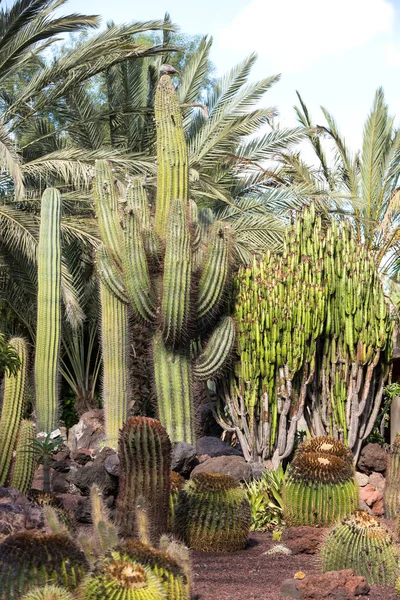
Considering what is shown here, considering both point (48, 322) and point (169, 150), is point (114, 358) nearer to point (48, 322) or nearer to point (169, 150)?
point (48, 322)

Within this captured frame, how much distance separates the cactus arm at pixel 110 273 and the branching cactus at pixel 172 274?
12 millimetres

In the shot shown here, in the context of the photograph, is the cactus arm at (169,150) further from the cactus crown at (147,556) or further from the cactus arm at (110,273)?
the cactus crown at (147,556)

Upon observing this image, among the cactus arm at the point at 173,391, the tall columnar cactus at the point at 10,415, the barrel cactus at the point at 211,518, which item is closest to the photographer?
the barrel cactus at the point at 211,518

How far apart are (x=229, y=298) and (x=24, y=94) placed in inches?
243

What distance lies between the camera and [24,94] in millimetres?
14578

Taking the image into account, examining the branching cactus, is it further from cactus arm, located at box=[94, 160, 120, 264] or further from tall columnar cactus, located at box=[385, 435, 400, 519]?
tall columnar cactus, located at box=[385, 435, 400, 519]

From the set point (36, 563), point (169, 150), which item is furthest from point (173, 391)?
point (36, 563)

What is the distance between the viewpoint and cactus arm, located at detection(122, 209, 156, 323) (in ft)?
32.8

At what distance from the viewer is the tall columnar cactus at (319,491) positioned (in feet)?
23.6

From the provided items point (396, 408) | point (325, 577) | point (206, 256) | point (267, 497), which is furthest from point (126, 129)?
point (325, 577)

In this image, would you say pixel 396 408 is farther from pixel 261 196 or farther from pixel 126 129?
pixel 126 129

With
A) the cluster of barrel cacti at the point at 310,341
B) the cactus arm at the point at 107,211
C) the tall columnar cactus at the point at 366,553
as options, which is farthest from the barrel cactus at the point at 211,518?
the cactus arm at the point at 107,211

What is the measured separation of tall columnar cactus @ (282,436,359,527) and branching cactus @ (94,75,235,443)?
3.14m

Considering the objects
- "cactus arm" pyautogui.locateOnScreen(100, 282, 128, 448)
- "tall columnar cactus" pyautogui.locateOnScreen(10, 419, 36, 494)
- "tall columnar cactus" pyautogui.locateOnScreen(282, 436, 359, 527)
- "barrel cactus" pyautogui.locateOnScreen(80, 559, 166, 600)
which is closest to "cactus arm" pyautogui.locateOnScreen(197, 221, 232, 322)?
"cactus arm" pyautogui.locateOnScreen(100, 282, 128, 448)
